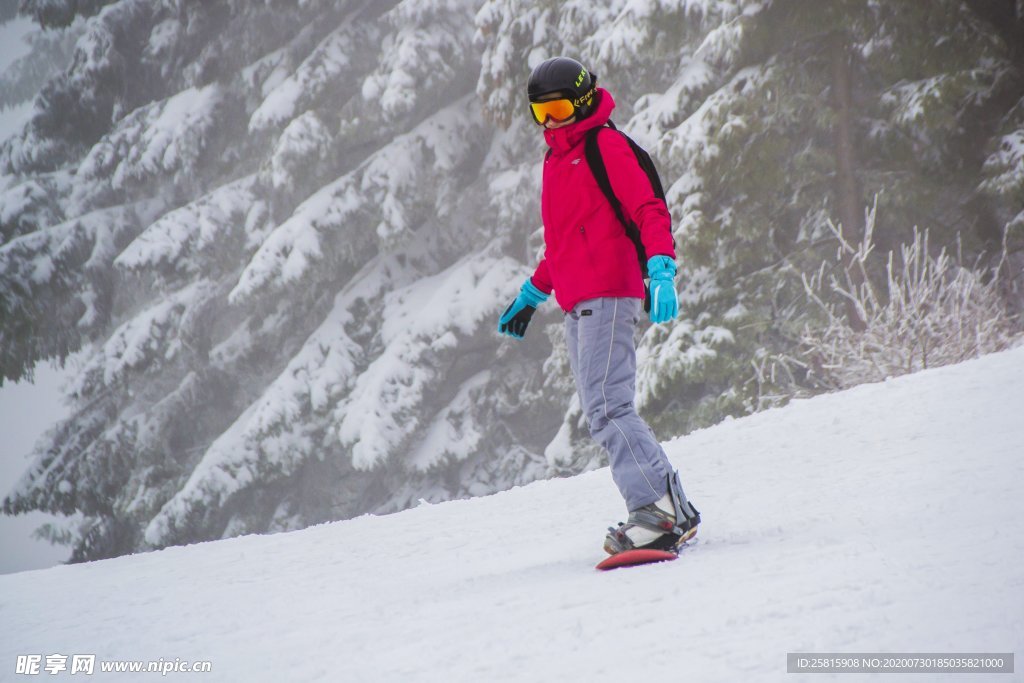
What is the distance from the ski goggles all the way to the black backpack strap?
10cm

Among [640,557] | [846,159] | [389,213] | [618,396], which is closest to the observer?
[640,557]

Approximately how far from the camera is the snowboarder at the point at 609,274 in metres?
2.30

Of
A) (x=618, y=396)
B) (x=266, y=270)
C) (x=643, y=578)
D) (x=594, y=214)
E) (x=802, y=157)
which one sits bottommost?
(x=266, y=270)

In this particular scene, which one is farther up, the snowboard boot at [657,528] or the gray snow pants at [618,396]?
the gray snow pants at [618,396]

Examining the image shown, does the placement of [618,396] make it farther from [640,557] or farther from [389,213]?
[389,213]

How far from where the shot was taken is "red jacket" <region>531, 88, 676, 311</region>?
2381 millimetres

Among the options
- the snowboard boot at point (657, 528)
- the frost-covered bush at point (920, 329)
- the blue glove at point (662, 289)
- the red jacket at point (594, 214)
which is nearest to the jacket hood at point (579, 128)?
the red jacket at point (594, 214)

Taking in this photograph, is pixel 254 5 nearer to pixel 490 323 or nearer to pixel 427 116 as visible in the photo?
pixel 427 116

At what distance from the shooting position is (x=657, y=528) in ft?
7.39

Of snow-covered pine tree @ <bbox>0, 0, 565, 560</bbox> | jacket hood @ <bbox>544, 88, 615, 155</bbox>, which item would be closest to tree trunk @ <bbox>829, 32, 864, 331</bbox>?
snow-covered pine tree @ <bbox>0, 0, 565, 560</bbox>

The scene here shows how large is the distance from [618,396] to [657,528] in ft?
1.32

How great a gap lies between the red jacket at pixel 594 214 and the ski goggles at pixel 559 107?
0.12ft

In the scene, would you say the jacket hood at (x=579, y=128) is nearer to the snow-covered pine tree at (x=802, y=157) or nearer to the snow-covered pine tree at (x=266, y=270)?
the snow-covered pine tree at (x=802, y=157)

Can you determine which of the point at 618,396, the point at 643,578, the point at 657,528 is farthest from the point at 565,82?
the point at 643,578
